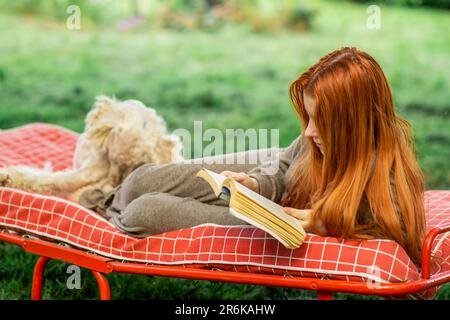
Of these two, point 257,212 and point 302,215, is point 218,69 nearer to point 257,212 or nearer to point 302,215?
point 302,215

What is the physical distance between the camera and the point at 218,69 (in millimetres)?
6051

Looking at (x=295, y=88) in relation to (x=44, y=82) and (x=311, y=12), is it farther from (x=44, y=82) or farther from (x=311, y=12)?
(x=311, y=12)

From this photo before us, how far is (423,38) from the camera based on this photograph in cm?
661

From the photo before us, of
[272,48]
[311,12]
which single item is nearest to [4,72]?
[272,48]

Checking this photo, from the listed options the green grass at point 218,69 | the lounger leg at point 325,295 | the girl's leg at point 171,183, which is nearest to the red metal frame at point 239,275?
the lounger leg at point 325,295

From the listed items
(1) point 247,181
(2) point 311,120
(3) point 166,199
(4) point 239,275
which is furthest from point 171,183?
(2) point 311,120

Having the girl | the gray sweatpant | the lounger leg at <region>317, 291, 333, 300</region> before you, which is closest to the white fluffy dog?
the gray sweatpant

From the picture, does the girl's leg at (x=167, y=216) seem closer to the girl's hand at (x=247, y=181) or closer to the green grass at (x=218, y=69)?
the girl's hand at (x=247, y=181)

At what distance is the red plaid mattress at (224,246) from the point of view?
5.71 feet

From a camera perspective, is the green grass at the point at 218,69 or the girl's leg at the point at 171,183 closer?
the girl's leg at the point at 171,183

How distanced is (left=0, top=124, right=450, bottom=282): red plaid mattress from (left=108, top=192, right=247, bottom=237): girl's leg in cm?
4

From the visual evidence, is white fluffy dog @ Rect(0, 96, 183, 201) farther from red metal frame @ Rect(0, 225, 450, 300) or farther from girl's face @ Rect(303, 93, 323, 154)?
girl's face @ Rect(303, 93, 323, 154)

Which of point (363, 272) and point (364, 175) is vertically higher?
point (364, 175)

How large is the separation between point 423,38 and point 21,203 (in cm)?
511
